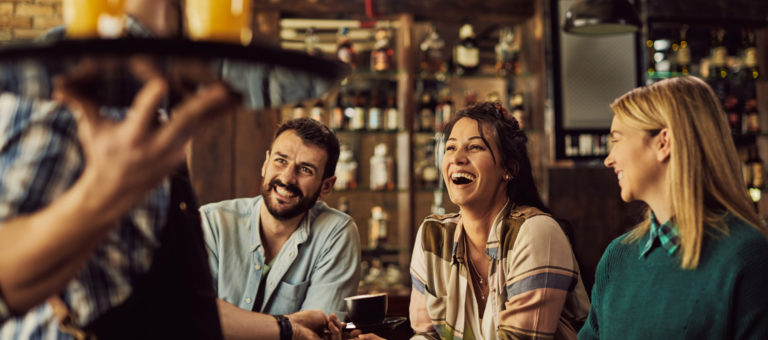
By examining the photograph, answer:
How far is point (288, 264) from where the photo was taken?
1.96 meters

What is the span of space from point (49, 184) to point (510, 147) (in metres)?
1.57

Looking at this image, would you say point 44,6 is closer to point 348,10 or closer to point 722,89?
→ point 348,10

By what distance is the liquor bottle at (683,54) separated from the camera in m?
4.14

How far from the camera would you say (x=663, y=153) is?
1.44 metres

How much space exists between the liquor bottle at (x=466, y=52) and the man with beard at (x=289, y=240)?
1.98 metres

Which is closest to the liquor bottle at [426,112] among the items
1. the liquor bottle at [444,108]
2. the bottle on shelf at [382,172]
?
the liquor bottle at [444,108]

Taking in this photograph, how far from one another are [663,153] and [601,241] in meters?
2.42

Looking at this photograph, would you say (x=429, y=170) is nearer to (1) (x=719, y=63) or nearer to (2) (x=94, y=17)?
(1) (x=719, y=63)

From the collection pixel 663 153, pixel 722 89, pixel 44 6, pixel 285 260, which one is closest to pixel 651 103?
pixel 663 153

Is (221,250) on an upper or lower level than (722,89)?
lower

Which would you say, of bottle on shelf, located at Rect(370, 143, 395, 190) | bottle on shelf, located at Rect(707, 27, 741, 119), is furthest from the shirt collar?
bottle on shelf, located at Rect(707, 27, 741, 119)

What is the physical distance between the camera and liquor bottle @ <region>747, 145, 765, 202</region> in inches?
162

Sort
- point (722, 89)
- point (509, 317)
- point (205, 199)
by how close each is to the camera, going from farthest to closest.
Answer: point (722, 89) < point (205, 199) < point (509, 317)

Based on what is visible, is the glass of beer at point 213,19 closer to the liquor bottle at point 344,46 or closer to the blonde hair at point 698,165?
the blonde hair at point 698,165
